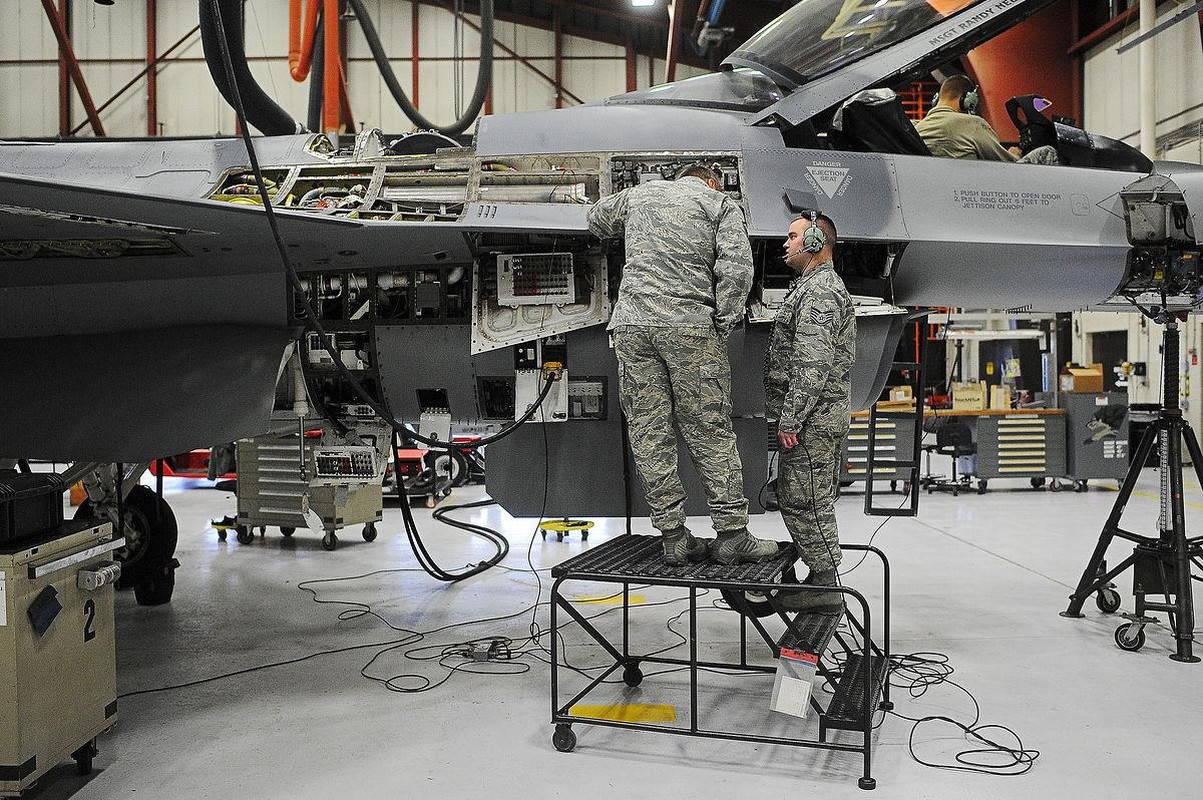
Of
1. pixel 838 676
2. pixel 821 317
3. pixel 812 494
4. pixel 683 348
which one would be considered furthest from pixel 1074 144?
pixel 838 676

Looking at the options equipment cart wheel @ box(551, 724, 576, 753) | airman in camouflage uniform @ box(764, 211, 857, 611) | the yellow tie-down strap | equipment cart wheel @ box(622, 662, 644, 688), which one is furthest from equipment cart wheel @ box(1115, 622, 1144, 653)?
the yellow tie-down strap

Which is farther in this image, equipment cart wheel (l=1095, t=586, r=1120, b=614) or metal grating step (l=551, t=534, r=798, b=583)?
equipment cart wheel (l=1095, t=586, r=1120, b=614)

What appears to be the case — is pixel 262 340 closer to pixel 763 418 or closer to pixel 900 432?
pixel 763 418

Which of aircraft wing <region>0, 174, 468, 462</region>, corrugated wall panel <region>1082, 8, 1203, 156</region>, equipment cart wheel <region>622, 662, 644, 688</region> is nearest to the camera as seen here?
aircraft wing <region>0, 174, 468, 462</region>

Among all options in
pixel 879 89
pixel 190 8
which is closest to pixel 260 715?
pixel 879 89

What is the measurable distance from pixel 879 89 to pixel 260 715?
4.50 m

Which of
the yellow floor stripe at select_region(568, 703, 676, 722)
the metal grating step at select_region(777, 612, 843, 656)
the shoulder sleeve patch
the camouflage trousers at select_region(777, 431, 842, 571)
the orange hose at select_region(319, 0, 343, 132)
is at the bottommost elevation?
the yellow floor stripe at select_region(568, 703, 676, 722)

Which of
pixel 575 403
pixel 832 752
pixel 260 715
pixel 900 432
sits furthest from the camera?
pixel 900 432

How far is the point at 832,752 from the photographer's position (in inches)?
148

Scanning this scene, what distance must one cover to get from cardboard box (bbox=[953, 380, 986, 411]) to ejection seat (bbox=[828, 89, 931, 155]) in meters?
7.99

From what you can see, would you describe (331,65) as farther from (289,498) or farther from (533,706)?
(533,706)

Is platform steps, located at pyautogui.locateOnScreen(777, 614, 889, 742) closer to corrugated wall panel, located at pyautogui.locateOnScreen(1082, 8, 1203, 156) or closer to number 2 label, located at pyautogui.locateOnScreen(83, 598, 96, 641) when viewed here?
number 2 label, located at pyautogui.locateOnScreen(83, 598, 96, 641)

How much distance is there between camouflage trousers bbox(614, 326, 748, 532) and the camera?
3975 mm

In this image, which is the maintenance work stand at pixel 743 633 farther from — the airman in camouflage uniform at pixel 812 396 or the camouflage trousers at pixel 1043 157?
the camouflage trousers at pixel 1043 157
